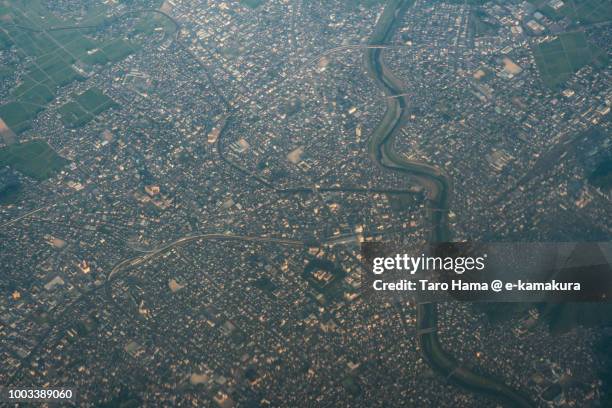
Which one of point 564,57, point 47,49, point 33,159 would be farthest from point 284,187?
point 47,49

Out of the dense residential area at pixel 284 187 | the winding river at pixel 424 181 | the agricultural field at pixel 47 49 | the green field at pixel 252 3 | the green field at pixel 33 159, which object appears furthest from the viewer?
the green field at pixel 252 3

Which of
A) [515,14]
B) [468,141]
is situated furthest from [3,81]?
[515,14]

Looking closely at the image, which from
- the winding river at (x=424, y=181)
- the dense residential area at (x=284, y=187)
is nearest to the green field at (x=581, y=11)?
the dense residential area at (x=284, y=187)

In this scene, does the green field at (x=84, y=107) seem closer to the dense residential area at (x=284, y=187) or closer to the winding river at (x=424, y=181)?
the dense residential area at (x=284, y=187)

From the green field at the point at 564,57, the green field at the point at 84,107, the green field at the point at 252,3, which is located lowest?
the green field at the point at 84,107

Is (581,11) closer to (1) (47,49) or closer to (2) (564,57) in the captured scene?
(2) (564,57)

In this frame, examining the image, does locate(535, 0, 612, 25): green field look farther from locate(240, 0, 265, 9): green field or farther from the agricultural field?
the agricultural field

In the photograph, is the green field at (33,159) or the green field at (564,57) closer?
the green field at (33,159)
